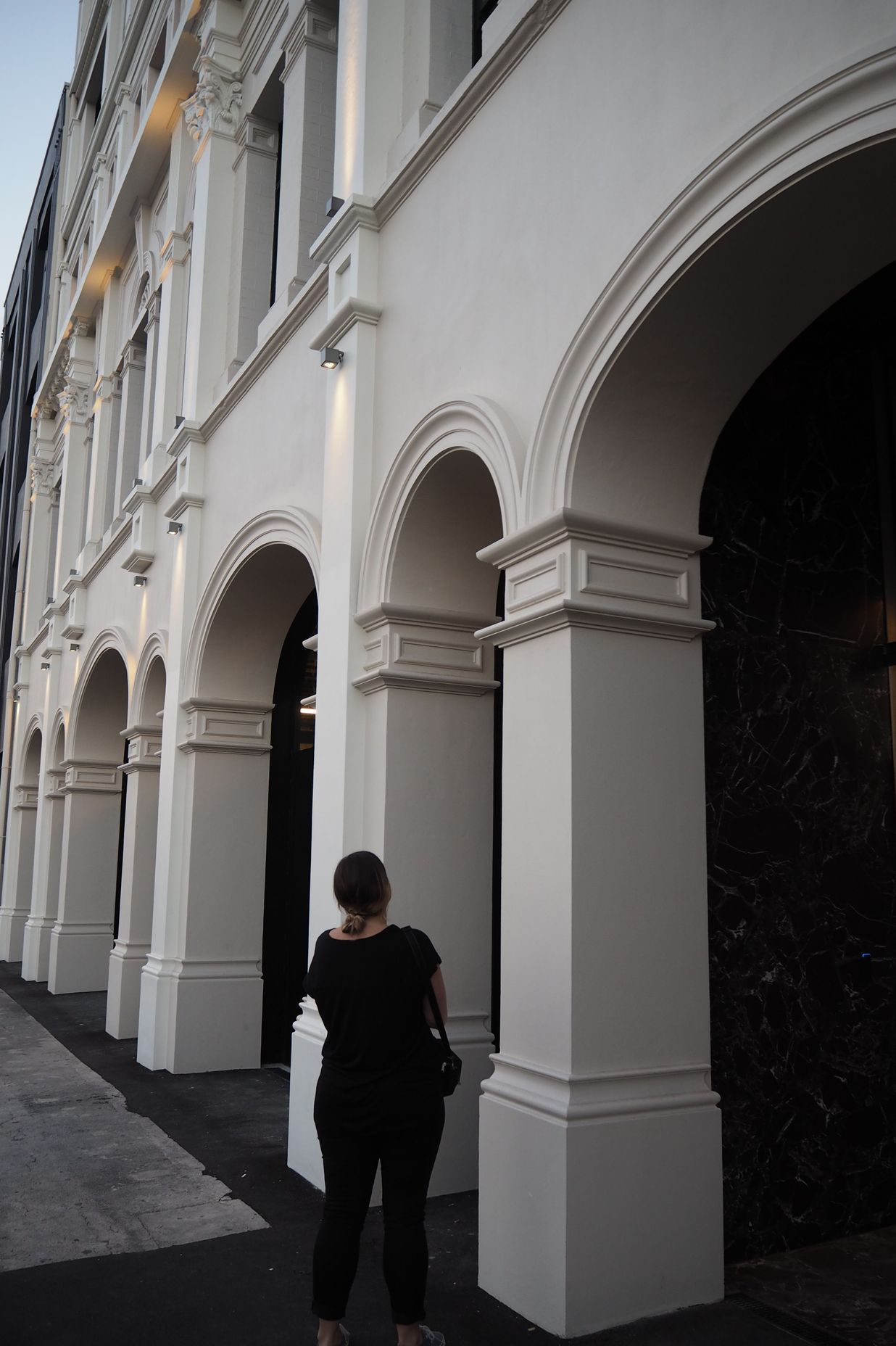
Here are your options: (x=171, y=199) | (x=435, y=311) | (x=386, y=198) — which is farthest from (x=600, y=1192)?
(x=171, y=199)

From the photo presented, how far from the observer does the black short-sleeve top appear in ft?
13.2

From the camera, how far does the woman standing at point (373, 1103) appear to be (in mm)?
4000

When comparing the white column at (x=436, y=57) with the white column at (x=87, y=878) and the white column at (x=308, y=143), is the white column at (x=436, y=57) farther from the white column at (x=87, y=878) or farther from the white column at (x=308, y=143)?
the white column at (x=87, y=878)

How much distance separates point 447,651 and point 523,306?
80.9 inches

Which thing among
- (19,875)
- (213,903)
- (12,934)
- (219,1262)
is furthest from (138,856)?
(12,934)

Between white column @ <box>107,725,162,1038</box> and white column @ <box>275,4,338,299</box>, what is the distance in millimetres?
5502

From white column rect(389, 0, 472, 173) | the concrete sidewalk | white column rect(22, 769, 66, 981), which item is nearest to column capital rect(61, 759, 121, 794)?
white column rect(22, 769, 66, 981)

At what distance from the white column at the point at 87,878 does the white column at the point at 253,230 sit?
7.74 meters

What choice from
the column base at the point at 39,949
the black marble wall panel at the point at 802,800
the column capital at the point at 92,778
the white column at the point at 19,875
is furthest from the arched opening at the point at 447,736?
the white column at the point at 19,875

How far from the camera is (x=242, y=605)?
388 inches

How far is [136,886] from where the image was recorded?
12391 mm

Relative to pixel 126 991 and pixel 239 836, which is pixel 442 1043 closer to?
pixel 239 836

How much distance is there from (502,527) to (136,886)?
7481 millimetres

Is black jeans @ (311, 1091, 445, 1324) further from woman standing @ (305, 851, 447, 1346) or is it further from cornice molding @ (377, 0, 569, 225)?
cornice molding @ (377, 0, 569, 225)
